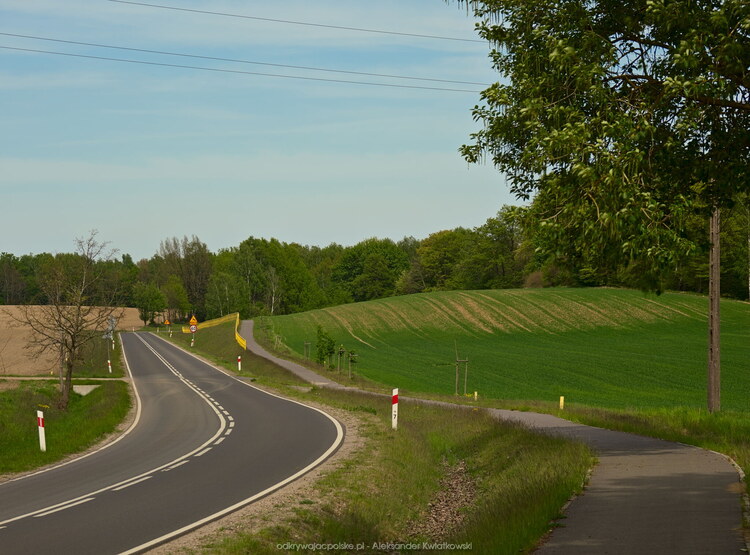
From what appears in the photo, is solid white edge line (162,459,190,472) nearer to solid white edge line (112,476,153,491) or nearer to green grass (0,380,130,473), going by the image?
solid white edge line (112,476,153,491)

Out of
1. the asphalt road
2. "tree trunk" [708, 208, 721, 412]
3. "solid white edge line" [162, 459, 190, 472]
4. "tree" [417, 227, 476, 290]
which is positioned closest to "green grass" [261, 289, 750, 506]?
"tree trunk" [708, 208, 721, 412]

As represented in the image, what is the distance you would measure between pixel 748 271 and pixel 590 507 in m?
88.6

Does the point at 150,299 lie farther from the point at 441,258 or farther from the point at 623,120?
the point at 623,120

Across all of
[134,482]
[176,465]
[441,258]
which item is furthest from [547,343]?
[441,258]

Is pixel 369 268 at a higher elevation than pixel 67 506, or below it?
higher

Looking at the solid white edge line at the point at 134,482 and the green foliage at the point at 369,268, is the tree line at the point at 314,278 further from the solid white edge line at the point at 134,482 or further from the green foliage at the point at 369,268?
the solid white edge line at the point at 134,482

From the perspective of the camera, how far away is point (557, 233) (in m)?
12.8

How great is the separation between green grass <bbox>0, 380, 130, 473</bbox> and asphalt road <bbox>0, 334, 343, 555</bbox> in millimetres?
936

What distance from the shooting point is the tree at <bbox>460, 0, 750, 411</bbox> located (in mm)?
12047

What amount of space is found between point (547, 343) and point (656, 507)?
66.2m

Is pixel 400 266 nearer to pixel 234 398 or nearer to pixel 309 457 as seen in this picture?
pixel 234 398

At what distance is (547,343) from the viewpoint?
74312mm

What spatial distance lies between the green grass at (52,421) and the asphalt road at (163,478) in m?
0.94

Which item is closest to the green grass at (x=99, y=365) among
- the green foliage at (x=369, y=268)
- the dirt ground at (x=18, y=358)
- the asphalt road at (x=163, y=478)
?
the dirt ground at (x=18, y=358)
